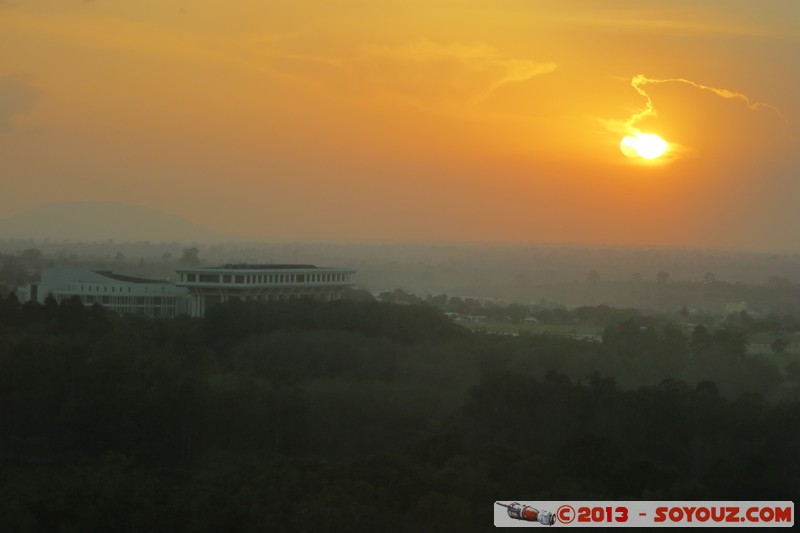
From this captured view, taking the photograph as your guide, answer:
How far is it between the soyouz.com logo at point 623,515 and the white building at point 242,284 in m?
22.6

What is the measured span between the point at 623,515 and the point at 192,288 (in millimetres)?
25062

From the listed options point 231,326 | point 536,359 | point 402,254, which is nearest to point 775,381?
point 536,359

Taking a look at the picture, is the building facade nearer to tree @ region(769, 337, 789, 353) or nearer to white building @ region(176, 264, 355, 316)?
white building @ region(176, 264, 355, 316)

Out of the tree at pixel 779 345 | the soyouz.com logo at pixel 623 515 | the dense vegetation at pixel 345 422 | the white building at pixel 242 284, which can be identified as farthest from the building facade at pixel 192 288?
the soyouz.com logo at pixel 623 515

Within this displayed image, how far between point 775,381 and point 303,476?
553 inches

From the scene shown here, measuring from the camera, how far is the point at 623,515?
647 inches

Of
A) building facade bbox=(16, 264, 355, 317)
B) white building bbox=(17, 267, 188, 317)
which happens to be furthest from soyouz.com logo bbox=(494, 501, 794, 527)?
white building bbox=(17, 267, 188, 317)

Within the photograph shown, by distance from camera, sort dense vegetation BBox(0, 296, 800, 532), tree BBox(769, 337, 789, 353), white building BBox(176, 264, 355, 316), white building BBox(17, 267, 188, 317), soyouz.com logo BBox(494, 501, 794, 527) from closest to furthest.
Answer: soyouz.com logo BBox(494, 501, 794, 527) → dense vegetation BBox(0, 296, 800, 532) → tree BBox(769, 337, 789, 353) → white building BBox(176, 264, 355, 316) → white building BBox(17, 267, 188, 317)

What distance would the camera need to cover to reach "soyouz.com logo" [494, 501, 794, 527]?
16.3 metres

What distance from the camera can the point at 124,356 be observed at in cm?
2705

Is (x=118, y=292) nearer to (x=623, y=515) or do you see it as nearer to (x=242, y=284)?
(x=242, y=284)

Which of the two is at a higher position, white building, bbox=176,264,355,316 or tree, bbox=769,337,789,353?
white building, bbox=176,264,355,316

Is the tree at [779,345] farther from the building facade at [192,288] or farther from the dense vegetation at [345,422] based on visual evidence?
the building facade at [192,288]

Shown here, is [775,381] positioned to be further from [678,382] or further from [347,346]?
[347,346]
